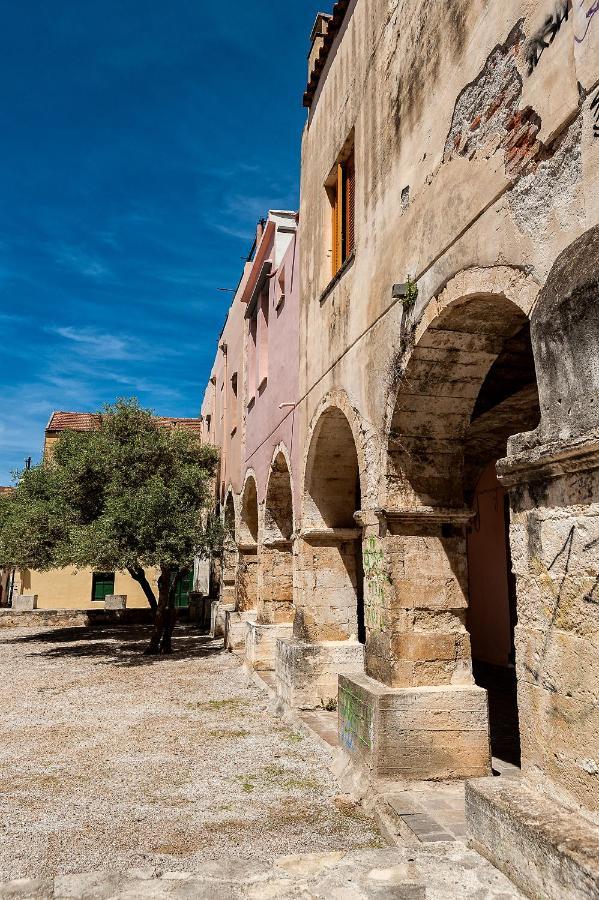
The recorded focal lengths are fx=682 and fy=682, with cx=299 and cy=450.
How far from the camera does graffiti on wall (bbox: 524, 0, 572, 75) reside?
10.8ft

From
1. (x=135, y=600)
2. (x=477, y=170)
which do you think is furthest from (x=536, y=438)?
(x=135, y=600)

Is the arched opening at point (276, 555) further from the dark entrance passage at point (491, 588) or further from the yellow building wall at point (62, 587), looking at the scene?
the yellow building wall at point (62, 587)

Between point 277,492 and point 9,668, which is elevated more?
point 277,492

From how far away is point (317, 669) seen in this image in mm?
7637

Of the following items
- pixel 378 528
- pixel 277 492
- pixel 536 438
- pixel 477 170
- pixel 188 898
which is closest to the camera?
pixel 536 438

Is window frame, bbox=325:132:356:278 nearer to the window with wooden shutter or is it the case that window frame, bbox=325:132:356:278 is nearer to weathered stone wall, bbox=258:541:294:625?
the window with wooden shutter

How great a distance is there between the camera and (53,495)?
15.3 metres

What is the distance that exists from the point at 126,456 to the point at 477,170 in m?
11.1

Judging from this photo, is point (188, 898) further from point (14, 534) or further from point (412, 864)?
point (14, 534)

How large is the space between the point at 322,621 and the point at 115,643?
31.4ft

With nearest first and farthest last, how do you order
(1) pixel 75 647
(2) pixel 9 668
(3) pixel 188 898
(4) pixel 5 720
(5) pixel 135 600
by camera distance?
(3) pixel 188 898 → (4) pixel 5 720 → (2) pixel 9 668 → (1) pixel 75 647 → (5) pixel 135 600

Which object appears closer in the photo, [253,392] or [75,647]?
[253,392]

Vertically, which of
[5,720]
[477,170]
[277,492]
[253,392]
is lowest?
[5,720]

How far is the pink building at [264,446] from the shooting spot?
9836 mm
